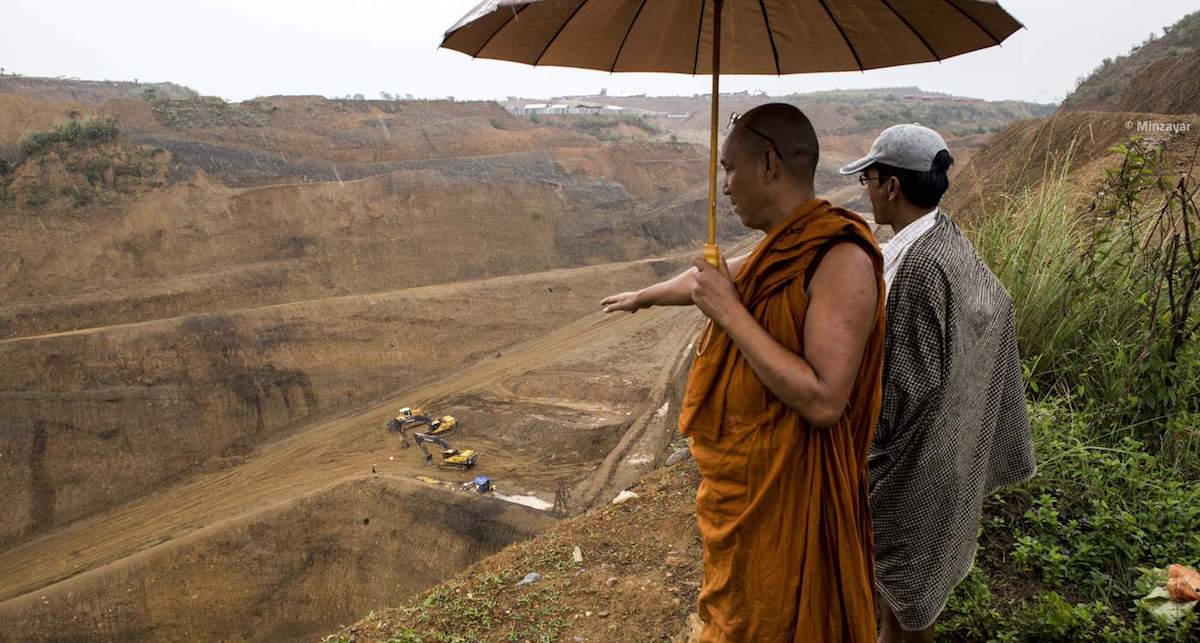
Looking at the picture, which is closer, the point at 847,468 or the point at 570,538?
the point at 847,468

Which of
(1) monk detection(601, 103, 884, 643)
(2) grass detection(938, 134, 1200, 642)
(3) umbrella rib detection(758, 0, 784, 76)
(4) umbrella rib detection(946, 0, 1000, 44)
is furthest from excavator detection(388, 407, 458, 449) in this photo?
(4) umbrella rib detection(946, 0, 1000, 44)

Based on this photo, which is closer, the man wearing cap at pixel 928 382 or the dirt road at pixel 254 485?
the man wearing cap at pixel 928 382

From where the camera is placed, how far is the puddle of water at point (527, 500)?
31.8 feet

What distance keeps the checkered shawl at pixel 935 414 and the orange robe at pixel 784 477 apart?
0.35 meters

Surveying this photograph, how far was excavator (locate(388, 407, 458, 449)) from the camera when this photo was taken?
39.7 feet

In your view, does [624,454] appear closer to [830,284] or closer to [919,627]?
[919,627]

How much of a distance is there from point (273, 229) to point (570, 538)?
16.1 m

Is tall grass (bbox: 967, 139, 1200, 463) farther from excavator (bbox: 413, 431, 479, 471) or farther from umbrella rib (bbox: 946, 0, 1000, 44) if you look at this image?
excavator (bbox: 413, 431, 479, 471)

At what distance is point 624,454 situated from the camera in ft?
34.3

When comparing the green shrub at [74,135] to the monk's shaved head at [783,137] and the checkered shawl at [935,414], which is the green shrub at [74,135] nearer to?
the monk's shaved head at [783,137]

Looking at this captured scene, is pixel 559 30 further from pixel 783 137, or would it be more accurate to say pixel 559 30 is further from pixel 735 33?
pixel 783 137

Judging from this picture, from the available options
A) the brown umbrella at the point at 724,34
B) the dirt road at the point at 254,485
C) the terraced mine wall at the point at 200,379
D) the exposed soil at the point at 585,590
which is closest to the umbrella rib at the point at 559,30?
the brown umbrella at the point at 724,34

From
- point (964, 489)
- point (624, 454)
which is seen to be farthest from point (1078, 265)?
point (624, 454)

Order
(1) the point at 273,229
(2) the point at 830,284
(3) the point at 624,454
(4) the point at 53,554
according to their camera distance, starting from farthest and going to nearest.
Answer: (1) the point at 273,229 → (3) the point at 624,454 → (4) the point at 53,554 → (2) the point at 830,284
